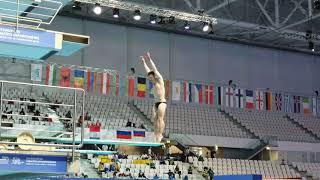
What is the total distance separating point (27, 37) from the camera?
7.25 m

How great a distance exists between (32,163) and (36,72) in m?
26.6

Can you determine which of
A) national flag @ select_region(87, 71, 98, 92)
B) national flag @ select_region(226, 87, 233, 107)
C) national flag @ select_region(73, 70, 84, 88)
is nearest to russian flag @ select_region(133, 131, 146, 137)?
national flag @ select_region(87, 71, 98, 92)

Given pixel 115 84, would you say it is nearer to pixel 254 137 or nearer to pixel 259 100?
pixel 254 137

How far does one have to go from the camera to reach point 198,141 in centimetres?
3453

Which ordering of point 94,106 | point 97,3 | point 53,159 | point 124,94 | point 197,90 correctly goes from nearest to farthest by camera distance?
1. point 53,159
2. point 97,3
3. point 94,106
4. point 124,94
5. point 197,90

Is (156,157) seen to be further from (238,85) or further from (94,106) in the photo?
(238,85)

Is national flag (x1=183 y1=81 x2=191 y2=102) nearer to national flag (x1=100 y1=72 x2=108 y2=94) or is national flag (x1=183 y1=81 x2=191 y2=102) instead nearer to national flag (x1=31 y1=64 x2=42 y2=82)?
national flag (x1=100 y1=72 x2=108 y2=94)

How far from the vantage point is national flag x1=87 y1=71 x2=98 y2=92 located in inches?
1372

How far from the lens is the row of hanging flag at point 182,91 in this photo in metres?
33.9

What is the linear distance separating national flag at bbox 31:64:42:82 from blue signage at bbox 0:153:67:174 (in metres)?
26.4

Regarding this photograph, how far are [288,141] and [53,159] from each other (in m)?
31.7

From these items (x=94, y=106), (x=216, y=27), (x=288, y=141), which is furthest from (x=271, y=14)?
(x=94, y=106)

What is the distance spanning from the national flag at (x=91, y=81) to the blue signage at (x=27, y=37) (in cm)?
2759

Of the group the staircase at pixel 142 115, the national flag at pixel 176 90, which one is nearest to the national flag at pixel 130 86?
the staircase at pixel 142 115
